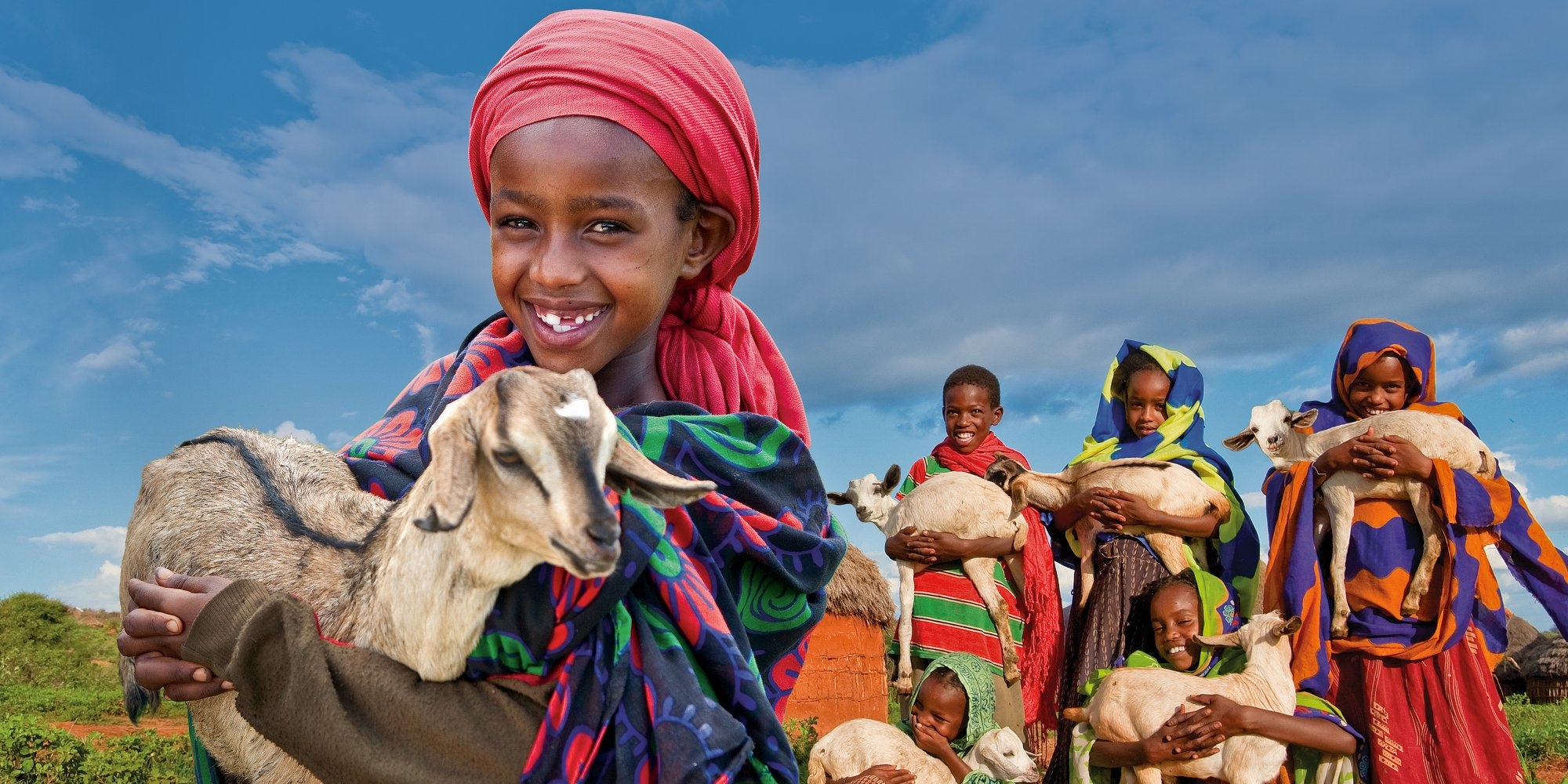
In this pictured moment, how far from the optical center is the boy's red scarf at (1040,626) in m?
6.56

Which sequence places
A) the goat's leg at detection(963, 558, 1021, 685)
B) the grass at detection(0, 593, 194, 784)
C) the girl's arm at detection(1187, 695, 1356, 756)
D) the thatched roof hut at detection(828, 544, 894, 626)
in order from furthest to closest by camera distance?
the thatched roof hut at detection(828, 544, 894, 626) → the grass at detection(0, 593, 194, 784) → the goat's leg at detection(963, 558, 1021, 685) → the girl's arm at detection(1187, 695, 1356, 756)

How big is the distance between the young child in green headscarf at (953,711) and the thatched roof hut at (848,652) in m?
7.05

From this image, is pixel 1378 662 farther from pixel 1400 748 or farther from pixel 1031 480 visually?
pixel 1031 480

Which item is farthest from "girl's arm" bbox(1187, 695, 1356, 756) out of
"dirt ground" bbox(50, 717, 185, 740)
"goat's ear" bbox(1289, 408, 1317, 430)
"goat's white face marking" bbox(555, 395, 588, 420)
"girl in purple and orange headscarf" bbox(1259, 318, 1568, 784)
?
"dirt ground" bbox(50, 717, 185, 740)

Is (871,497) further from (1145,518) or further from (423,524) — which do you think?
(423,524)

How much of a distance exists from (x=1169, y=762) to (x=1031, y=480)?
74.4 inches

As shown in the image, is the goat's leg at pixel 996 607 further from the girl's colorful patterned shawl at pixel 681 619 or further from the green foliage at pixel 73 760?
the green foliage at pixel 73 760

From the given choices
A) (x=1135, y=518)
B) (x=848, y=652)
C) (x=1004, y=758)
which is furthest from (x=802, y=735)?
(x=1135, y=518)

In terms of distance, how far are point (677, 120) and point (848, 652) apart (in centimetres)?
1238

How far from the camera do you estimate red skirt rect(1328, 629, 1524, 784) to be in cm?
596

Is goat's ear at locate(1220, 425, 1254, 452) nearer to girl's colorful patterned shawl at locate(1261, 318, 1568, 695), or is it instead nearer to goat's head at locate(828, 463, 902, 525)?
girl's colorful patterned shawl at locate(1261, 318, 1568, 695)

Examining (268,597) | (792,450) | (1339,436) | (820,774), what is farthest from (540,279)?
(1339,436)

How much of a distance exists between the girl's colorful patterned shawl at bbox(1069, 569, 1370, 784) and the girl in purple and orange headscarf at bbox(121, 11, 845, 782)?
3864 millimetres

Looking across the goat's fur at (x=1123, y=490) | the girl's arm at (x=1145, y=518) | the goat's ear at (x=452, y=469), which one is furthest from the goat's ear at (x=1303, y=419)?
the goat's ear at (x=452, y=469)
